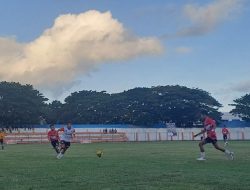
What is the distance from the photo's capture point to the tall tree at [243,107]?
10312 cm

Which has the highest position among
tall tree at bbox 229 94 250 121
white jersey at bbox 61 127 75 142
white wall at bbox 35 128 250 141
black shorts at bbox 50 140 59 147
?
tall tree at bbox 229 94 250 121

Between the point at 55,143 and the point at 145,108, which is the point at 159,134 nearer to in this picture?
the point at 145,108

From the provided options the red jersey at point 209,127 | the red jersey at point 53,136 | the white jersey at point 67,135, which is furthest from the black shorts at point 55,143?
the red jersey at point 209,127

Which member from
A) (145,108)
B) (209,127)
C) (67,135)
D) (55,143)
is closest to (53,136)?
(55,143)

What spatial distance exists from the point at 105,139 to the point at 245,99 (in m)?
44.9

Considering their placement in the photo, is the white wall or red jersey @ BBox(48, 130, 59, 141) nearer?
red jersey @ BBox(48, 130, 59, 141)

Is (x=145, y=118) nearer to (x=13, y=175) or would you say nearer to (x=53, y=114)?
(x=53, y=114)

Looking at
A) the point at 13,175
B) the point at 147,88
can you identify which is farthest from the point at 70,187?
the point at 147,88

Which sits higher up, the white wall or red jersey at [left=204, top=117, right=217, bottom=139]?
the white wall

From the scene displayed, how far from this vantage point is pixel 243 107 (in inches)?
4104

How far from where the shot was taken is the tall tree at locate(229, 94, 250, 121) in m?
103

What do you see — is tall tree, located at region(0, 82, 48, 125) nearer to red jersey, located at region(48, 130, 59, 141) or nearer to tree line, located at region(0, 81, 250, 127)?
tree line, located at region(0, 81, 250, 127)

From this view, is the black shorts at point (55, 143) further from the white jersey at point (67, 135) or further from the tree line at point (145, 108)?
the tree line at point (145, 108)

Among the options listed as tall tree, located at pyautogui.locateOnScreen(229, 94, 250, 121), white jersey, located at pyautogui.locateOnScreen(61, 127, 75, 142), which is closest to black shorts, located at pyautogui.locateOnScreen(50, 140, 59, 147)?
white jersey, located at pyautogui.locateOnScreen(61, 127, 75, 142)
